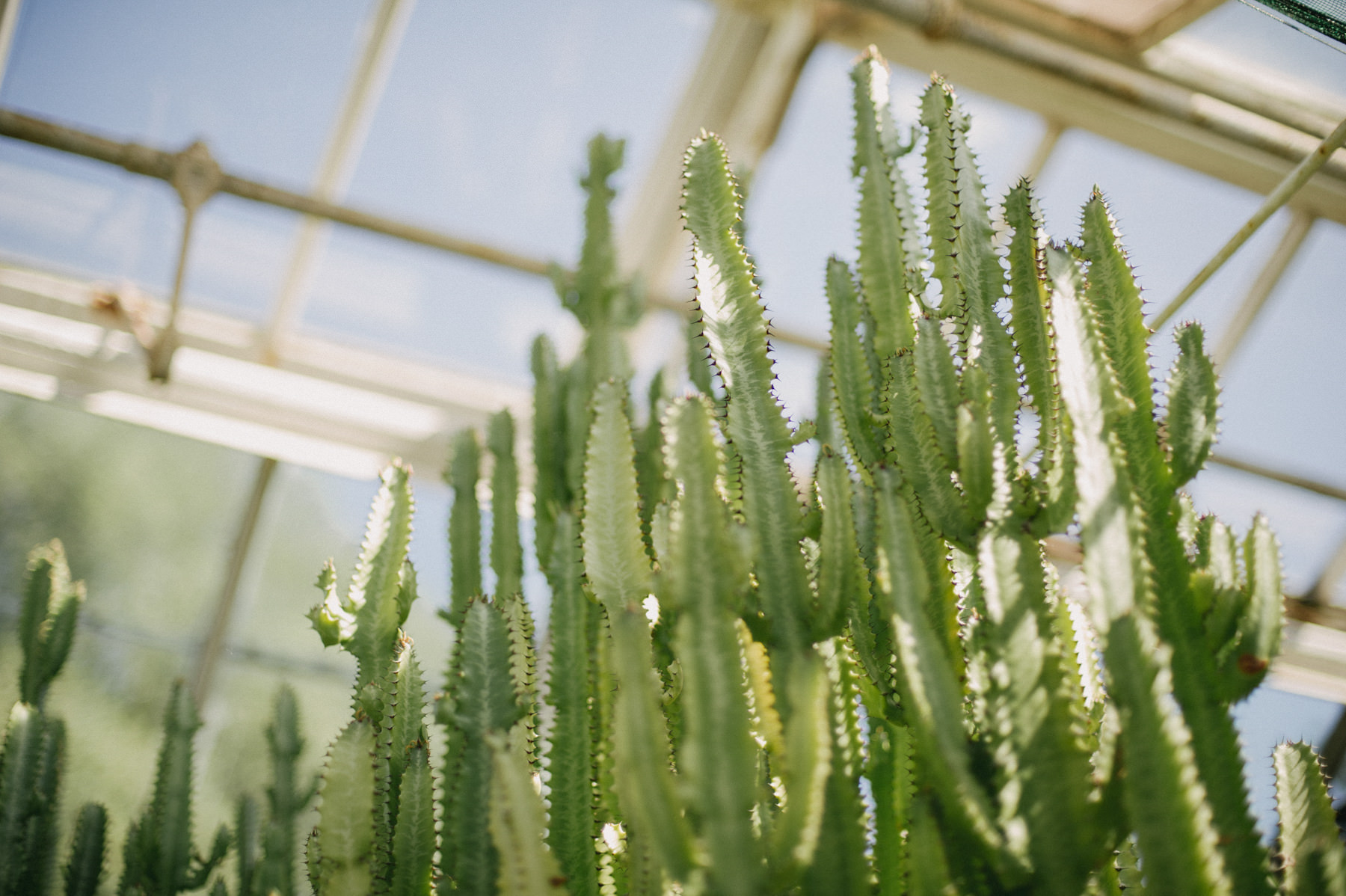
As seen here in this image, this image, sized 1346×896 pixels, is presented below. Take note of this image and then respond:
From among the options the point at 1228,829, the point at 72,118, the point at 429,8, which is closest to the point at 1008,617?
the point at 1228,829

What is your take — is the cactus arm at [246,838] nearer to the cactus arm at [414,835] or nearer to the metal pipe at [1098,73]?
the cactus arm at [414,835]

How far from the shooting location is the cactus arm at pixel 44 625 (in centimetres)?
216

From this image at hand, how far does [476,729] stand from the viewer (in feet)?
3.74

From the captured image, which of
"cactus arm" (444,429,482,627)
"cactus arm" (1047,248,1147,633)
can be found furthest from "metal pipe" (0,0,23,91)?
"cactus arm" (1047,248,1147,633)

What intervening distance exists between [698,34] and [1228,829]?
11.1ft

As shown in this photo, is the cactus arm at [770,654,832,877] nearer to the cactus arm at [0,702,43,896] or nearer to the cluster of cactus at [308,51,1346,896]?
the cluster of cactus at [308,51,1346,896]

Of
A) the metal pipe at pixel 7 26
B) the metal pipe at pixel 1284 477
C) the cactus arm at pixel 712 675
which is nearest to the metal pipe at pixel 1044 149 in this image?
the metal pipe at pixel 1284 477

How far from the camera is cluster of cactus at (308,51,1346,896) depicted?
0.82 m

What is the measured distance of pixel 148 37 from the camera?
11.3ft

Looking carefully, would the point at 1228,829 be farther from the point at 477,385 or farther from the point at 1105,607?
the point at 477,385

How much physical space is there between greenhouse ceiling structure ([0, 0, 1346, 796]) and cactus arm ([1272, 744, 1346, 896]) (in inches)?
88.3

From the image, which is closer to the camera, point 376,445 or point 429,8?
point 429,8

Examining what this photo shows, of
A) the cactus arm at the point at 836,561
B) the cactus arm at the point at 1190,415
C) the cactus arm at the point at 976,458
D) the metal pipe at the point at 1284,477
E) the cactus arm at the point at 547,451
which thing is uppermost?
the metal pipe at the point at 1284,477

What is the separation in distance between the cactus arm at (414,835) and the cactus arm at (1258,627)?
1.06 meters
